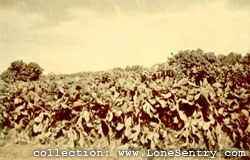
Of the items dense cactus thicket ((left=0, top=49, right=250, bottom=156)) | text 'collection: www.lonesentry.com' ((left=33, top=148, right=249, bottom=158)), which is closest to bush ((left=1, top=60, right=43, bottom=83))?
dense cactus thicket ((left=0, top=49, right=250, bottom=156))

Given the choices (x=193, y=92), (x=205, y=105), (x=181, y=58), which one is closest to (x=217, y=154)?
(x=205, y=105)

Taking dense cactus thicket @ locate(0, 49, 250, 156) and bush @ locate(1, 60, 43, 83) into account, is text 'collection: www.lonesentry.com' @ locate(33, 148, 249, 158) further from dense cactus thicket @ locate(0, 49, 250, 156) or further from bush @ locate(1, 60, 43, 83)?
bush @ locate(1, 60, 43, 83)

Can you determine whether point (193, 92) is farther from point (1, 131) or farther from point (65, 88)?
point (1, 131)

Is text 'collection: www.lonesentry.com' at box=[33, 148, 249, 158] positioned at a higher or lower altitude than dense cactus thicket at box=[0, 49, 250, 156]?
lower

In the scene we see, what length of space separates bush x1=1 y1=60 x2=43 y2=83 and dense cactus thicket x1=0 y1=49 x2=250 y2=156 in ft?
25.7

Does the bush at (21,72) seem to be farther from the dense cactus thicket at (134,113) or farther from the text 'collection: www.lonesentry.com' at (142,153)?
the text 'collection: www.lonesentry.com' at (142,153)

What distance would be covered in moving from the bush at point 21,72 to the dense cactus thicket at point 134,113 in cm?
782

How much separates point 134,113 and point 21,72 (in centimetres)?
1072

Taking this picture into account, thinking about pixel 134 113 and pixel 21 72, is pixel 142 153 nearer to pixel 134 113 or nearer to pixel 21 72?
pixel 134 113

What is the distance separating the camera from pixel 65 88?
5.50 meters

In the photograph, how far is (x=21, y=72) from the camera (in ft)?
44.7

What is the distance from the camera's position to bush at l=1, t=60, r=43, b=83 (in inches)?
523

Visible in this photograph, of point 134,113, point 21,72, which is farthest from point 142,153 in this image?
point 21,72

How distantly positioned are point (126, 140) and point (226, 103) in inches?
81.5
